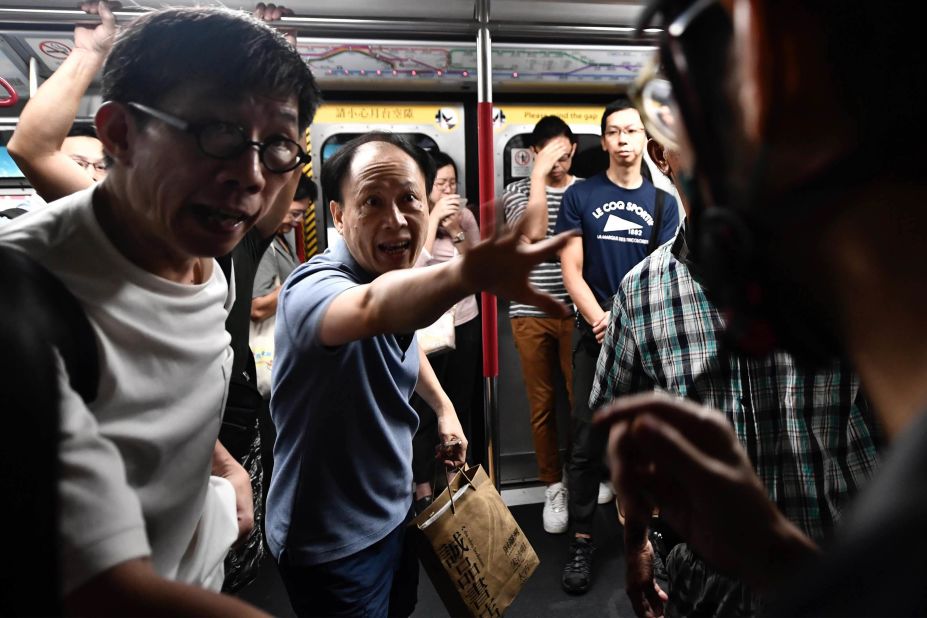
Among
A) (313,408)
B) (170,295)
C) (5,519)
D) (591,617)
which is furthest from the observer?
(591,617)

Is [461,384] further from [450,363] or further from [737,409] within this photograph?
[737,409]

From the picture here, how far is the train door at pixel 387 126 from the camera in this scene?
12.7 feet

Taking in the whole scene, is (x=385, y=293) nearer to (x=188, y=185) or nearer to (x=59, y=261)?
(x=188, y=185)

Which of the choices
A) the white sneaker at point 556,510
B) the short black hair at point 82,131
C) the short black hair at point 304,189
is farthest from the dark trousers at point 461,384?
the short black hair at point 82,131

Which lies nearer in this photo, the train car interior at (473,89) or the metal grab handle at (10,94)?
the metal grab handle at (10,94)

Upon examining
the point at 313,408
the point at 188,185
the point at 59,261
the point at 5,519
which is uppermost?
the point at 188,185

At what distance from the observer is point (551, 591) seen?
109 inches

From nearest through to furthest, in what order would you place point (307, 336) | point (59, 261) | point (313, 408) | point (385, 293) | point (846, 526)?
point (846, 526)
point (59, 261)
point (385, 293)
point (307, 336)
point (313, 408)

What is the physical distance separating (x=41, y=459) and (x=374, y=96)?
12.4ft

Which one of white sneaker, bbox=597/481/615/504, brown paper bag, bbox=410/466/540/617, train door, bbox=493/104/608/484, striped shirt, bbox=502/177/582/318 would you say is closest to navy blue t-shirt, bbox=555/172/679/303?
striped shirt, bbox=502/177/582/318

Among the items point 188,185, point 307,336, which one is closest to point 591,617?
point 307,336

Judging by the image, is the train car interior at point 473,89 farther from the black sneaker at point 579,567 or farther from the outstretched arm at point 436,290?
the outstretched arm at point 436,290

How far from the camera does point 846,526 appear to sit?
43 centimetres

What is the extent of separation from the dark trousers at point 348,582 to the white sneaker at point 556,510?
2042 millimetres
